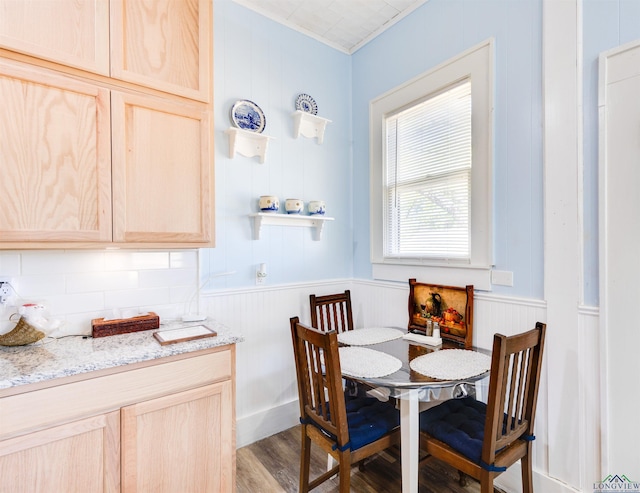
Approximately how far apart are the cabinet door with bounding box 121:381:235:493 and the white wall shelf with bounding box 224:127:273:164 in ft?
4.94

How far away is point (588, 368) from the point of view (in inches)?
64.5

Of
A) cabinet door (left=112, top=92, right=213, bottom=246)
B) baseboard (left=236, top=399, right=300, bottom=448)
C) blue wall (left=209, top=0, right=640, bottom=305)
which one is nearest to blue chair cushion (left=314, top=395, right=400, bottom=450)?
baseboard (left=236, top=399, right=300, bottom=448)

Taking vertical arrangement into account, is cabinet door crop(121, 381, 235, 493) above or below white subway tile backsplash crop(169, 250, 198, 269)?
below

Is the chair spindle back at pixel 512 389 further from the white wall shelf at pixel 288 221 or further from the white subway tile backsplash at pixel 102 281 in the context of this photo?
the white subway tile backsplash at pixel 102 281

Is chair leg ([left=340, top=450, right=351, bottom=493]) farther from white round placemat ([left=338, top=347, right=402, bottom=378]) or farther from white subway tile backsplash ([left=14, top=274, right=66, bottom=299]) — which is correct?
white subway tile backsplash ([left=14, top=274, right=66, bottom=299])

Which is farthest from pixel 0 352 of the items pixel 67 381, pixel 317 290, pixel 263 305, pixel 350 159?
pixel 350 159

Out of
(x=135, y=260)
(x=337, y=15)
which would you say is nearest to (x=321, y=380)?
(x=135, y=260)

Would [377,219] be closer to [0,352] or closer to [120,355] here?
[120,355]

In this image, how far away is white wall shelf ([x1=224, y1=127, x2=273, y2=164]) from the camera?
2275 mm

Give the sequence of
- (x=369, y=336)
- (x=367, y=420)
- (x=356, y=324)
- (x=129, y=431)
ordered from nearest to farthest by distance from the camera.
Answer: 1. (x=129, y=431)
2. (x=367, y=420)
3. (x=369, y=336)
4. (x=356, y=324)

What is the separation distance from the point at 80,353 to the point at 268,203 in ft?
4.46

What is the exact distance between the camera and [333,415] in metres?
1.53

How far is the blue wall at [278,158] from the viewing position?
90.9 inches

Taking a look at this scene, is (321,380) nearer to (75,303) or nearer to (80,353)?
(80,353)
